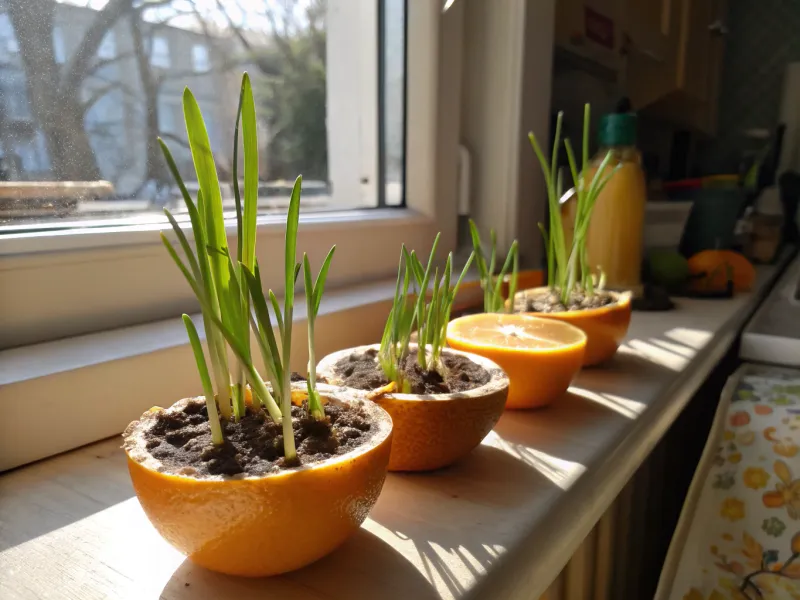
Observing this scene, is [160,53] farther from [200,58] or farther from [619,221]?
[619,221]

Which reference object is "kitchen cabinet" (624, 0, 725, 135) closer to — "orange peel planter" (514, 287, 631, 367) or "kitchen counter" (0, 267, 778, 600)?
"orange peel planter" (514, 287, 631, 367)

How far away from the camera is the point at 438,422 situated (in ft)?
1.03

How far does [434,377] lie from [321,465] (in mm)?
145

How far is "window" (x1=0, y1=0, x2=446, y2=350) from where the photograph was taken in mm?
445

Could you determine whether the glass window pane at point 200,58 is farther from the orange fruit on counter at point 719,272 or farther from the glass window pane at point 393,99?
the orange fruit on counter at point 719,272

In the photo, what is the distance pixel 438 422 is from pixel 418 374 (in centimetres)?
5

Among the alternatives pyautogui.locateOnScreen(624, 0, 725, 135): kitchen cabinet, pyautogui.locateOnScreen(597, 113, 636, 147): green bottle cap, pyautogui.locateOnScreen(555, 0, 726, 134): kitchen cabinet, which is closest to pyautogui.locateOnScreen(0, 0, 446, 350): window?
pyautogui.locateOnScreen(597, 113, 636, 147): green bottle cap

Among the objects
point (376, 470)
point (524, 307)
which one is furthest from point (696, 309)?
point (376, 470)

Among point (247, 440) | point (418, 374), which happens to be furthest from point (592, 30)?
point (247, 440)

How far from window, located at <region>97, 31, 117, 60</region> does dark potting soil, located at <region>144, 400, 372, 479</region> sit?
36cm

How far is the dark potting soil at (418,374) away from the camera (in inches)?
13.6

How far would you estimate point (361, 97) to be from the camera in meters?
0.82

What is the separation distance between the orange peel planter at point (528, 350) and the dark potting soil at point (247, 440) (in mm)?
162

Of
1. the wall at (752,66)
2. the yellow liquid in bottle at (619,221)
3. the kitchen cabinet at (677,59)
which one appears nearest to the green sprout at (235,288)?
the yellow liquid in bottle at (619,221)
